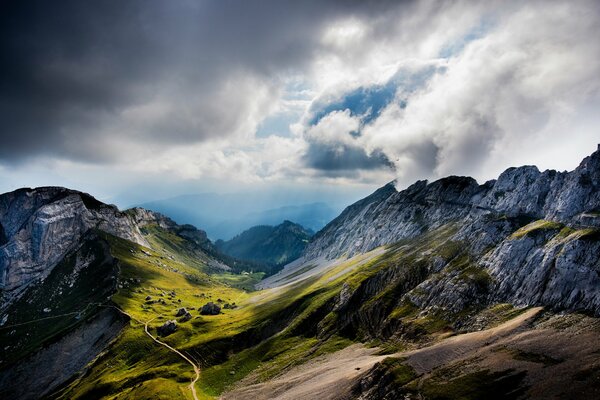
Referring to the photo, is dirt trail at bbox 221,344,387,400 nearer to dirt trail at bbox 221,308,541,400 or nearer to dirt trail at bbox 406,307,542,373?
dirt trail at bbox 221,308,541,400

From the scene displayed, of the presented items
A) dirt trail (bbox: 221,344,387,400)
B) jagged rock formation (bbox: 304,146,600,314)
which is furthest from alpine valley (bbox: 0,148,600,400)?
dirt trail (bbox: 221,344,387,400)

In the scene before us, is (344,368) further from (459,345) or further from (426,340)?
(459,345)

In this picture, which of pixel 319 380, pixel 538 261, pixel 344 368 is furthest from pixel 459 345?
pixel 538 261

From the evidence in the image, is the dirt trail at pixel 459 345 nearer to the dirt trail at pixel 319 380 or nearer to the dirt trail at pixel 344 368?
the dirt trail at pixel 344 368

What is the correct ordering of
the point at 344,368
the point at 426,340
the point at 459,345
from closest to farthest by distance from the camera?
the point at 459,345 < the point at 344,368 < the point at 426,340

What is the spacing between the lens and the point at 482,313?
13425 cm

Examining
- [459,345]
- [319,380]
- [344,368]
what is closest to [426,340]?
[459,345]

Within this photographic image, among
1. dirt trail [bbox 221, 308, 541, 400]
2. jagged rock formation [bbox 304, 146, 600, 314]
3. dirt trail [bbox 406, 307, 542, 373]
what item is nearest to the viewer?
dirt trail [bbox 406, 307, 542, 373]

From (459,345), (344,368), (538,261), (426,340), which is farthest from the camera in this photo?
(538,261)

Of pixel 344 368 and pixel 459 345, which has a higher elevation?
pixel 459 345

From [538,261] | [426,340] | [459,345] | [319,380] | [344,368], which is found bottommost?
[426,340]

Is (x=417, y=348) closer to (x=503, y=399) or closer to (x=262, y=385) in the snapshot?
(x=503, y=399)

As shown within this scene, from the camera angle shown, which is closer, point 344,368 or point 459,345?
point 459,345

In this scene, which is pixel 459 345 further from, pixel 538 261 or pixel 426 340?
pixel 538 261
